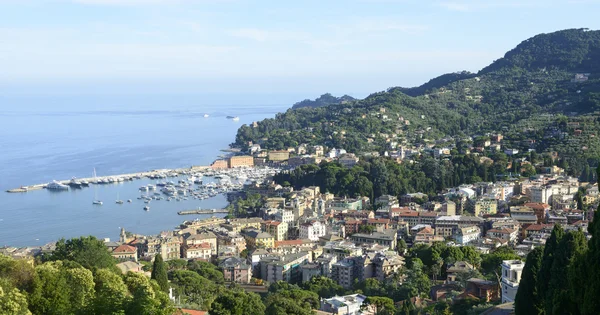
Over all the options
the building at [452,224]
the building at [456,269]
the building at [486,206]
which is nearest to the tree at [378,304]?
the building at [456,269]

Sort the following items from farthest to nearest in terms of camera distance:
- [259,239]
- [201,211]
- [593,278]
A: [201,211] → [259,239] → [593,278]

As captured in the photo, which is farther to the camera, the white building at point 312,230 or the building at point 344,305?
the white building at point 312,230

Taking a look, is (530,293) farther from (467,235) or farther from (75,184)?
(75,184)

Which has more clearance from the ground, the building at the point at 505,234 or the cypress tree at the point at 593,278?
the cypress tree at the point at 593,278

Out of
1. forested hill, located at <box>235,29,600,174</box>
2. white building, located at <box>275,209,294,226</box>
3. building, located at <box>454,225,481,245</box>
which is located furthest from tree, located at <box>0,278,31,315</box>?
forested hill, located at <box>235,29,600,174</box>

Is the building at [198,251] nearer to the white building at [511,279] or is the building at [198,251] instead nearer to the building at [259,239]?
the building at [259,239]

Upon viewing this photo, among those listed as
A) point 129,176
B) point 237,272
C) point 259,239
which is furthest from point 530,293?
point 129,176

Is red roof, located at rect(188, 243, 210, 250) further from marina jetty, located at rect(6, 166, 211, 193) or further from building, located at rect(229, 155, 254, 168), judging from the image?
building, located at rect(229, 155, 254, 168)
